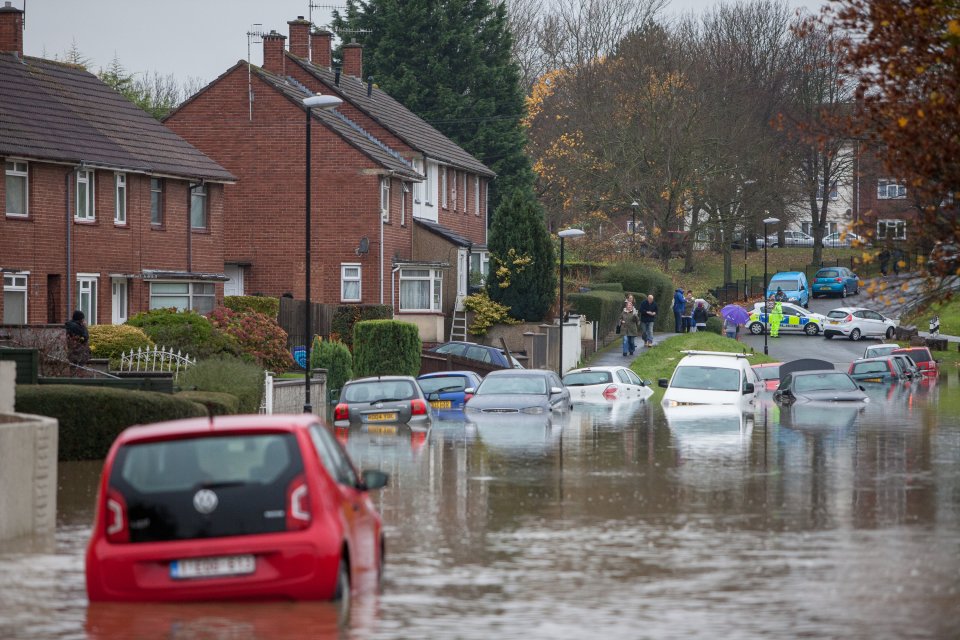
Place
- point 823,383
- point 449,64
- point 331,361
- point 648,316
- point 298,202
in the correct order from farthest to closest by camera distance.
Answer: point 449,64 < point 648,316 < point 298,202 < point 331,361 < point 823,383

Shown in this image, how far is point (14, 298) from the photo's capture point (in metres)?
40.1

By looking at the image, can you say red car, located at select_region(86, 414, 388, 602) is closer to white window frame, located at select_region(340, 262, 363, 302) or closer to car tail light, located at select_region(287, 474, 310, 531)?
car tail light, located at select_region(287, 474, 310, 531)

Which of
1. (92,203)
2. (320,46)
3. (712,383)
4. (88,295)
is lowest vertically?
(712,383)

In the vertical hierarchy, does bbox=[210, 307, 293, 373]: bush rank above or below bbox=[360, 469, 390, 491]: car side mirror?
above

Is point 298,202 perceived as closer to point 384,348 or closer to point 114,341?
point 384,348

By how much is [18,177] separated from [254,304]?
933cm

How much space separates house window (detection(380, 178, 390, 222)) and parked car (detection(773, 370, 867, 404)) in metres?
19.7

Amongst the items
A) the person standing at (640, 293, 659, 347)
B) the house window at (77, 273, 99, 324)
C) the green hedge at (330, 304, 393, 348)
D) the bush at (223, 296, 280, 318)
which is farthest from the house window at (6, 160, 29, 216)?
the person standing at (640, 293, 659, 347)

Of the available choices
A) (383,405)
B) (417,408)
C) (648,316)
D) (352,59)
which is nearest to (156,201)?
(383,405)

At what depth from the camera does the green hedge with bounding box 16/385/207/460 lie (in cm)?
2370

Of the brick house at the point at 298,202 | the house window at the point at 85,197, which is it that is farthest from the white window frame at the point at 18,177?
the brick house at the point at 298,202

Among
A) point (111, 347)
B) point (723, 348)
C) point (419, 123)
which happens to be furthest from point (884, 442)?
point (419, 123)

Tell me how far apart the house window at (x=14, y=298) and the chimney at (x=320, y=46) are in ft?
85.7

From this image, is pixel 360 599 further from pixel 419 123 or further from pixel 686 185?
pixel 686 185
